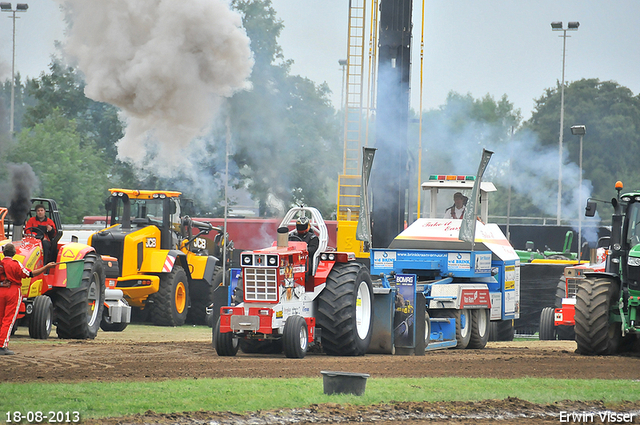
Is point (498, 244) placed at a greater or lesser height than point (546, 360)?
greater

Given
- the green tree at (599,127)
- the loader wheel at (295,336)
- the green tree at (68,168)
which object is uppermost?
the green tree at (599,127)

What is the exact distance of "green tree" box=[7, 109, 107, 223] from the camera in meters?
36.7

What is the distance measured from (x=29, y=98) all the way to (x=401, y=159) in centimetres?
3433

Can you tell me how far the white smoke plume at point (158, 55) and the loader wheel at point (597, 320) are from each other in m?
8.07

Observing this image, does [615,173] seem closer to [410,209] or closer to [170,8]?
[410,209]

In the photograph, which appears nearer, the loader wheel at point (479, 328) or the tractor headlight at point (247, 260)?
the tractor headlight at point (247, 260)

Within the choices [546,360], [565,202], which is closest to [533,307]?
[546,360]

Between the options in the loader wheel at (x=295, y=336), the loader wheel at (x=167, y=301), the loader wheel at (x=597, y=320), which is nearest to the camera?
the loader wheel at (x=295, y=336)

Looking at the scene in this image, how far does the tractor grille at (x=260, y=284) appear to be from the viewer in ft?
41.4

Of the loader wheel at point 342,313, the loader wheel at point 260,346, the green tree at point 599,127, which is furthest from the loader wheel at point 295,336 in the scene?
the green tree at point 599,127

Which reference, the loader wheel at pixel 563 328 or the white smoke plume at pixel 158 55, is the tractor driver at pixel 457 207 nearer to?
the loader wheel at pixel 563 328

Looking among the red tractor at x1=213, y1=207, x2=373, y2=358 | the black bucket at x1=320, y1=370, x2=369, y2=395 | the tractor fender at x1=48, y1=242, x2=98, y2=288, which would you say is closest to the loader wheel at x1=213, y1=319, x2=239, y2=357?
the red tractor at x1=213, y1=207, x2=373, y2=358

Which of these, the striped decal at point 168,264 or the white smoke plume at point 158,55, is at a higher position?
the white smoke plume at point 158,55

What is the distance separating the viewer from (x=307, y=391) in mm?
9289
